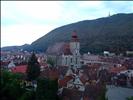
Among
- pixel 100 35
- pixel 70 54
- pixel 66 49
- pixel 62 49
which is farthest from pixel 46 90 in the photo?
pixel 100 35

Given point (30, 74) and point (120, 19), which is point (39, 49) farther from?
point (30, 74)

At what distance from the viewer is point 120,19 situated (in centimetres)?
8375

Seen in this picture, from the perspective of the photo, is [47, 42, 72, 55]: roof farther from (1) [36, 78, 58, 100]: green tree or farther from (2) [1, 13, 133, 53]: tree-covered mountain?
(2) [1, 13, 133, 53]: tree-covered mountain

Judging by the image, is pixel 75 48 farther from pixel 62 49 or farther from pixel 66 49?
pixel 62 49

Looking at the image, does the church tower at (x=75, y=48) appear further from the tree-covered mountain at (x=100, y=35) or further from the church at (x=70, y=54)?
the tree-covered mountain at (x=100, y=35)

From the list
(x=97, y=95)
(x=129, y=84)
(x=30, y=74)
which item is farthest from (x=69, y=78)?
(x=97, y=95)

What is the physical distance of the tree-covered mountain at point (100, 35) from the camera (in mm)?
61156

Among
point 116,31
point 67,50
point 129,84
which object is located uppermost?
point 116,31

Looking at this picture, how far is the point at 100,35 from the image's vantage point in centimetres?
7394

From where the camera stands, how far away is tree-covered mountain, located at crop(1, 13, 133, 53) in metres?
61.2

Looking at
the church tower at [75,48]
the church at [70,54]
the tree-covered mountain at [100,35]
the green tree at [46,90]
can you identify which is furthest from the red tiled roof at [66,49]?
the tree-covered mountain at [100,35]

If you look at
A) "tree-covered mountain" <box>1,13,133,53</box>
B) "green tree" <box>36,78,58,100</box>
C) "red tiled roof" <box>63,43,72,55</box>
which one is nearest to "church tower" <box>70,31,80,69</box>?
"red tiled roof" <box>63,43,72,55</box>

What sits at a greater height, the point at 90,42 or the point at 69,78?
the point at 90,42

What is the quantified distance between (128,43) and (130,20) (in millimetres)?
20289
